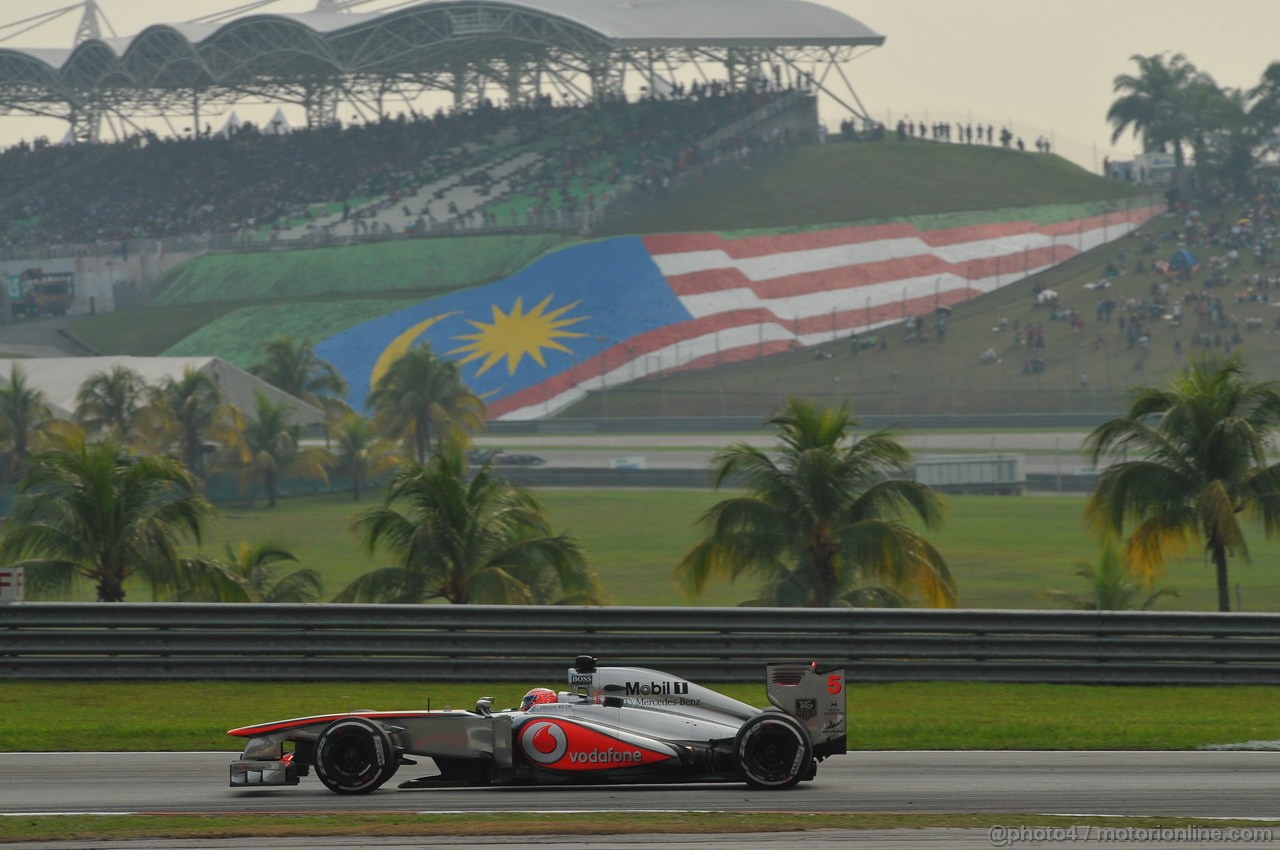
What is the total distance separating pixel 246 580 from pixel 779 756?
12.6m

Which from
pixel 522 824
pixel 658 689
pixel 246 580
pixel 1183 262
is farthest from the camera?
pixel 1183 262

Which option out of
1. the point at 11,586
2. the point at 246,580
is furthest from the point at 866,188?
the point at 11,586

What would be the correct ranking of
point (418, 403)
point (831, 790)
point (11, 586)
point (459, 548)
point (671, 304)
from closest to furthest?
point (831, 790), point (11, 586), point (459, 548), point (418, 403), point (671, 304)

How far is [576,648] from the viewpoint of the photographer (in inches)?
567

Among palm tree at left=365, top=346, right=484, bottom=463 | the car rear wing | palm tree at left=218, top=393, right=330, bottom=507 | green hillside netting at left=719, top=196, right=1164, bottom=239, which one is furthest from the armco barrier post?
green hillside netting at left=719, top=196, right=1164, bottom=239

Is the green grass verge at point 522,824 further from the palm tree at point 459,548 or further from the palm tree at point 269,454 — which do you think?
the palm tree at point 269,454

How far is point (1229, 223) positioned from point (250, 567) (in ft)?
217

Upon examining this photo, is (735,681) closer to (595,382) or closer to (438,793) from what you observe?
(438,793)

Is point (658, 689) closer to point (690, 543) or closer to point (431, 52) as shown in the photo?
point (690, 543)

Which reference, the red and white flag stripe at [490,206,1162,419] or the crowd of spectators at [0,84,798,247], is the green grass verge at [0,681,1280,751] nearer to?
the red and white flag stripe at [490,206,1162,419]

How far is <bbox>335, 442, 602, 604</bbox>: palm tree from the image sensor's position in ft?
62.0

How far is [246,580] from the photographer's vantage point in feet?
71.4

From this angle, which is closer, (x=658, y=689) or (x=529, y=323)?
(x=658, y=689)

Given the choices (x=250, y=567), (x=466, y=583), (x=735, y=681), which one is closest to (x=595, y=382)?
(x=250, y=567)
